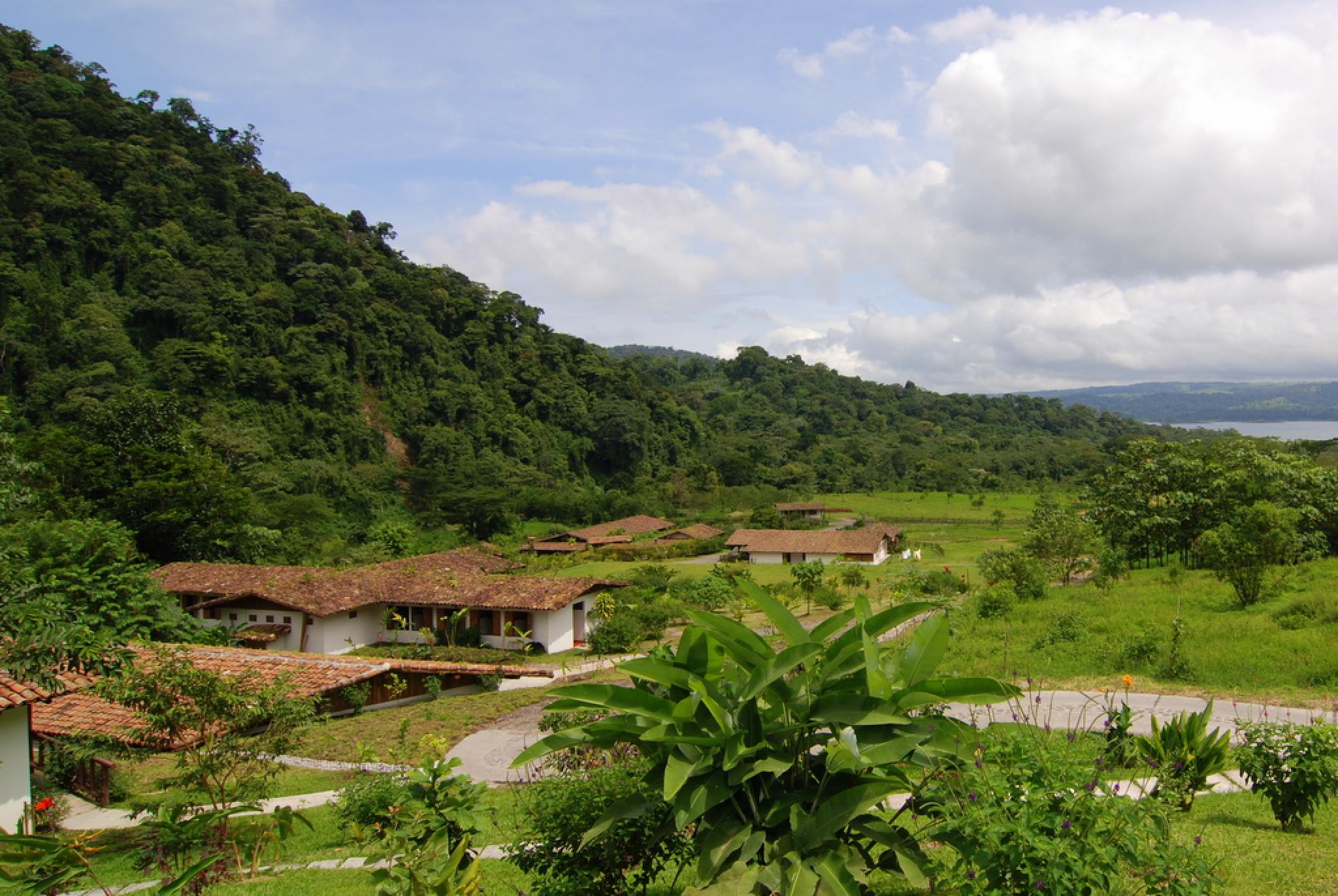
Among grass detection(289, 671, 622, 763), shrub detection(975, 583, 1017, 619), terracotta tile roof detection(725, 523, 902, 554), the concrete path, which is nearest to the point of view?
the concrete path

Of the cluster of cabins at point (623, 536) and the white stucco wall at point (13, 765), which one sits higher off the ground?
the white stucco wall at point (13, 765)

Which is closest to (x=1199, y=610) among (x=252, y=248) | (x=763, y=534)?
(x=763, y=534)

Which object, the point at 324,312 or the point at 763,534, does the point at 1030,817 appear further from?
the point at 324,312

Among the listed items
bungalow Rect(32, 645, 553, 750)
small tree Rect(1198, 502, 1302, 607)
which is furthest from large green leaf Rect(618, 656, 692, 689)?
small tree Rect(1198, 502, 1302, 607)

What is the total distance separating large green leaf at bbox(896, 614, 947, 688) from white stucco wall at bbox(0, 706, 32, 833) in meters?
10.4

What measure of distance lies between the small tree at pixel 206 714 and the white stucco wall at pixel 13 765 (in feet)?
8.38

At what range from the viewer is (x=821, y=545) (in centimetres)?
4597

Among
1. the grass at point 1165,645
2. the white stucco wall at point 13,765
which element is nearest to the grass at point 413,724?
the white stucco wall at point 13,765

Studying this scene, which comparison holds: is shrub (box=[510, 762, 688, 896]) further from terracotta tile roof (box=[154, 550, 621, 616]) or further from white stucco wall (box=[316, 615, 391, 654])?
white stucco wall (box=[316, 615, 391, 654])

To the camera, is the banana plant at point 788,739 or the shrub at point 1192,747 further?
the shrub at point 1192,747

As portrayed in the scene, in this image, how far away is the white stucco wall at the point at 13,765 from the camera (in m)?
9.20

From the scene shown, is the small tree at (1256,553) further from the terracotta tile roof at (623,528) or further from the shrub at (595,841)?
the terracotta tile roof at (623,528)

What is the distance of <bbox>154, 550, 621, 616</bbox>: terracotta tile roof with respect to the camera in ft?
80.9

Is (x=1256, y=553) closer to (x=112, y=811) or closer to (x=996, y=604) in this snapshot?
(x=996, y=604)
